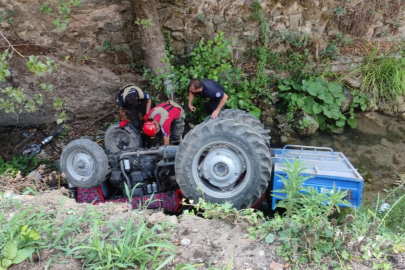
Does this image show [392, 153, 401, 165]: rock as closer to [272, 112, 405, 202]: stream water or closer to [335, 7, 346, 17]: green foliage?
[272, 112, 405, 202]: stream water

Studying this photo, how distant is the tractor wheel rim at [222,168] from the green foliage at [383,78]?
14.0 feet

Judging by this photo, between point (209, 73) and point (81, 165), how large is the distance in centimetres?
302

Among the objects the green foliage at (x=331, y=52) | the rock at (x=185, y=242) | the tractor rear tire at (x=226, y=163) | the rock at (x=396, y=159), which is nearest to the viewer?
the rock at (x=185, y=242)

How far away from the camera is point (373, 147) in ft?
18.6

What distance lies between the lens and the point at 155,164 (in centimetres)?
405

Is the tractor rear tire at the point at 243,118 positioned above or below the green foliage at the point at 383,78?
below

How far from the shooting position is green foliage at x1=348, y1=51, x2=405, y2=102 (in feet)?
20.6

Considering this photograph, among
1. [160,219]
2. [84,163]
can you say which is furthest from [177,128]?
[160,219]

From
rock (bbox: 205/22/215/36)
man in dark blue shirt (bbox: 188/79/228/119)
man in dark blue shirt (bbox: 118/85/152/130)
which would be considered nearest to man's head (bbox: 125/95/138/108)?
man in dark blue shirt (bbox: 118/85/152/130)

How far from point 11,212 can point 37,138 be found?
4.11 m

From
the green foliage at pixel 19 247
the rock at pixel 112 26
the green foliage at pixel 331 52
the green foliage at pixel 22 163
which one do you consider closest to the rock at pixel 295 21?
the green foliage at pixel 331 52

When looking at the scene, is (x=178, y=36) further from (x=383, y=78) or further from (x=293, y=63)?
(x=383, y=78)

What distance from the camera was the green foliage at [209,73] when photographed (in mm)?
5715

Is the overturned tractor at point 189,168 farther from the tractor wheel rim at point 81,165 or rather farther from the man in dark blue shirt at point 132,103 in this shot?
the man in dark blue shirt at point 132,103
